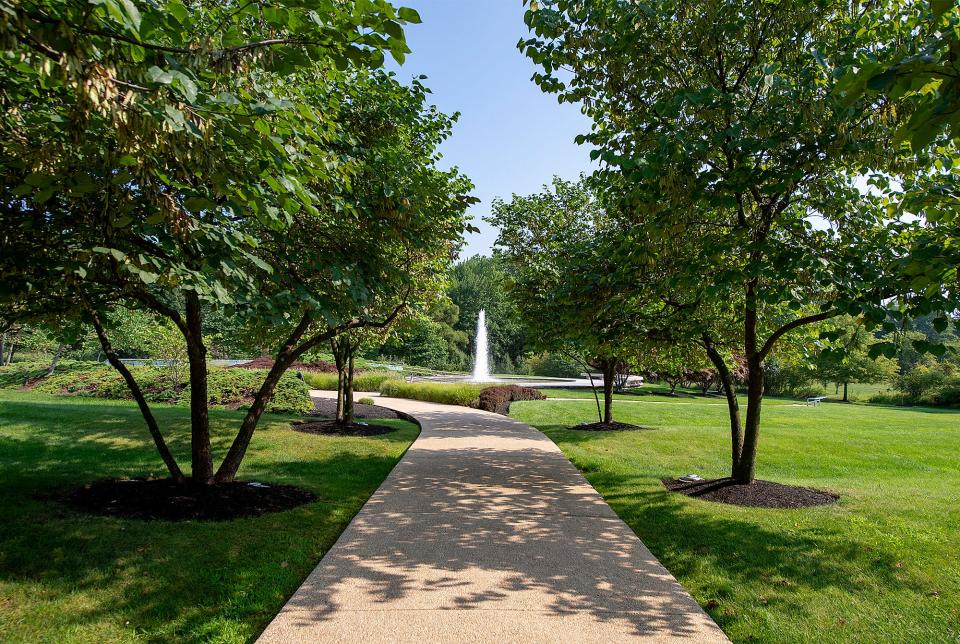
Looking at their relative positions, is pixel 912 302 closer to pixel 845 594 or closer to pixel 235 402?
pixel 845 594

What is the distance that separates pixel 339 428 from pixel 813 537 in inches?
402

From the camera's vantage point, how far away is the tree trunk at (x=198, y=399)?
6.11 meters

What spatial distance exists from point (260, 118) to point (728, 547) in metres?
5.52

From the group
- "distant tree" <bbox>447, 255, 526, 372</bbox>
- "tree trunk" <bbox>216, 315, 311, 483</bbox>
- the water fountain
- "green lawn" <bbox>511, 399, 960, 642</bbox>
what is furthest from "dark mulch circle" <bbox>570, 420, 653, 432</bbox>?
the water fountain

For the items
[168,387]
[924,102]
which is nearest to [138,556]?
[924,102]

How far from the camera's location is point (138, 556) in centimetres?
444

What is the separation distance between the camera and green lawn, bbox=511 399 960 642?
12.6 feet

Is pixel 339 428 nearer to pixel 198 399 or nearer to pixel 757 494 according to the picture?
pixel 198 399

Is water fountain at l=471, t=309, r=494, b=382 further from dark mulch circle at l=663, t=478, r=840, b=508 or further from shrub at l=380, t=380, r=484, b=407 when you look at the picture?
dark mulch circle at l=663, t=478, r=840, b=508

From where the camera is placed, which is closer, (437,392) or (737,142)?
(737,142)

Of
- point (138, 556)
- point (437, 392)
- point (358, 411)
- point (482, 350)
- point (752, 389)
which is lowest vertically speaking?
point (358, 411)

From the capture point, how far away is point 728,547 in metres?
5.26

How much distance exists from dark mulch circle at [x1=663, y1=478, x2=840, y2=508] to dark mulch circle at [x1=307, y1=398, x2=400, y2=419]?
1057 centimetres

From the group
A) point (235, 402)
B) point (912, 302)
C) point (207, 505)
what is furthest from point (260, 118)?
point (235, 402)
